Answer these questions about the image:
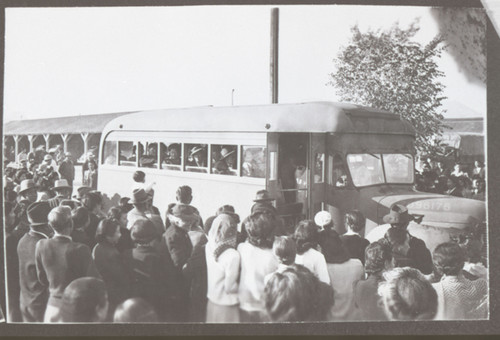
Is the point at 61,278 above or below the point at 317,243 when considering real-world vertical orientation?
below

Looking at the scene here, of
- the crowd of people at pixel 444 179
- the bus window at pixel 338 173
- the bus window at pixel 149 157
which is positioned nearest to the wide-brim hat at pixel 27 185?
the bus window at pixel 149 157

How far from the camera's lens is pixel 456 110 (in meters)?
2.60

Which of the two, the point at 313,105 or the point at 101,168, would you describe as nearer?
the point at 313,105

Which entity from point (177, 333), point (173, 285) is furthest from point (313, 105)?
point (177, 333)

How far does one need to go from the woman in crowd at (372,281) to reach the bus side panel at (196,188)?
72cm

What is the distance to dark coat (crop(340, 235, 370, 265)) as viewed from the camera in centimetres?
253

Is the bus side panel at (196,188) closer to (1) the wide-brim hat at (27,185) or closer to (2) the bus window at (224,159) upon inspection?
(2) the bus window at (224,159)

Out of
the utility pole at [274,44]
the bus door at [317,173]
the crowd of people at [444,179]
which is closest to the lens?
the bus door at [317,173]

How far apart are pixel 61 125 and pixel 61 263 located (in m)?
0.79

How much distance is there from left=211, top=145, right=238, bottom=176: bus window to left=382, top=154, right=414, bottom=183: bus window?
83 centimetres

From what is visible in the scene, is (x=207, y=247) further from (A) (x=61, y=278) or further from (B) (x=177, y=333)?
(A) (x=61, y=278)

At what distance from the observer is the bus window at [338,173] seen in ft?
8.05

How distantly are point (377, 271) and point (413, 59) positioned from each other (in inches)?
48.0

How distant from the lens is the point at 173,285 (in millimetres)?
2541
